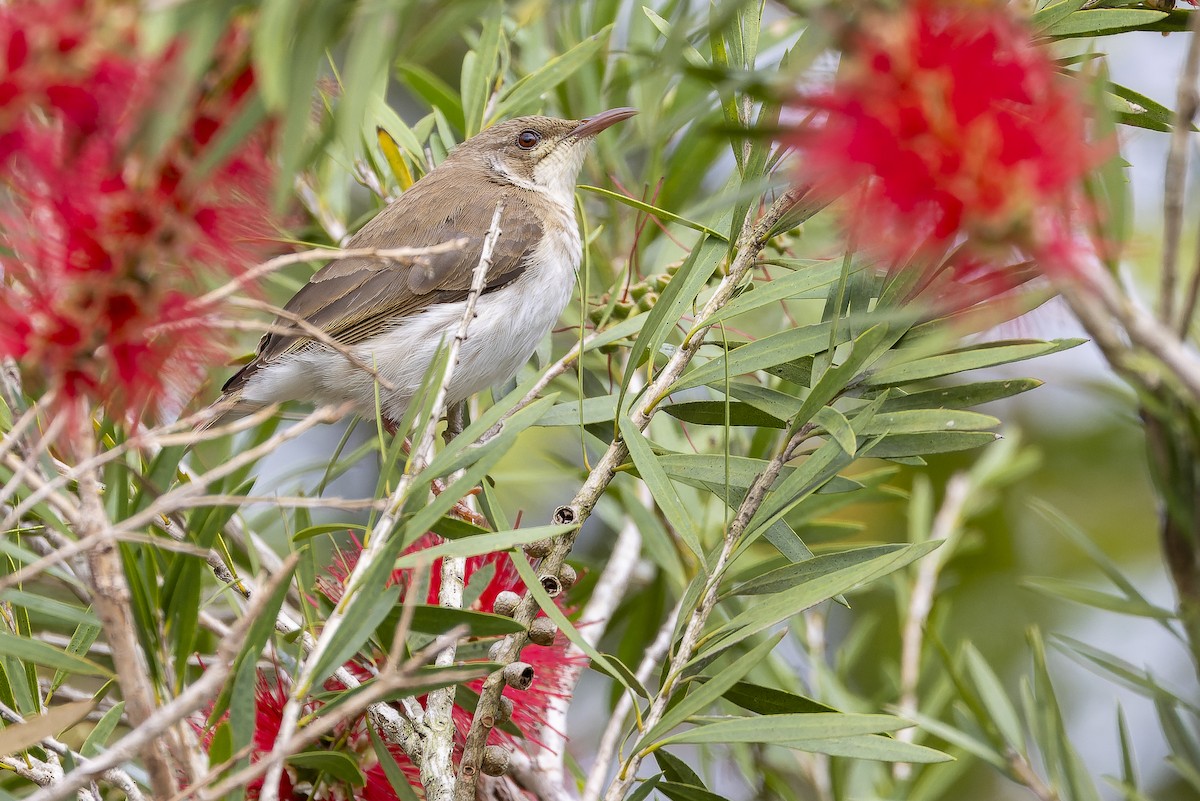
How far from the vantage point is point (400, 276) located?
3.93 m

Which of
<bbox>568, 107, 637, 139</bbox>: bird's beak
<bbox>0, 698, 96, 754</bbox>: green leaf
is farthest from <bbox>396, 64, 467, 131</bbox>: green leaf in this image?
<bbox>0, 698, 96, 754</bbox>: green leaf

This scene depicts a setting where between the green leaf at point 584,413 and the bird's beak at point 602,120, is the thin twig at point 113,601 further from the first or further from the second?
the bird's beak at point 602,120

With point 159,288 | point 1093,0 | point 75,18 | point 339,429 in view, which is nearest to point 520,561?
point 159,288

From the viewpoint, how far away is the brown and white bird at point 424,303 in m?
3.71

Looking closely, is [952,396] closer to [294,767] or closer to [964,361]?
[964,361]

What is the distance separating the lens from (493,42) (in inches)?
116

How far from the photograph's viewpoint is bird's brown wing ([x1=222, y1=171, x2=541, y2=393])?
384cm

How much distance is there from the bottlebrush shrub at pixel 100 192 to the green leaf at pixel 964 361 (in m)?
1.02

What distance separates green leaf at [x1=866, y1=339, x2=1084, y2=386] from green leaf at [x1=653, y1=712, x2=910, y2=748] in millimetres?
516

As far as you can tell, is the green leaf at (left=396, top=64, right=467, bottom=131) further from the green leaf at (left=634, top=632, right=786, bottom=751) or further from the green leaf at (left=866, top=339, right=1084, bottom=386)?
the green leaf at (left=634, top=632, right=786, bottom=751)

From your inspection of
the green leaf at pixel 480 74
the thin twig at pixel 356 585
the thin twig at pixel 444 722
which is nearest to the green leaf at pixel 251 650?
the thin twig at pixel 356 585

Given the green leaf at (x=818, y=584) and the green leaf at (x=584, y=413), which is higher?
the green leaf at (x=584, y=413)

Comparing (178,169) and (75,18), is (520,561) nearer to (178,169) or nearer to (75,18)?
(178,169)

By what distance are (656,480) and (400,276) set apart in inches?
93.5
